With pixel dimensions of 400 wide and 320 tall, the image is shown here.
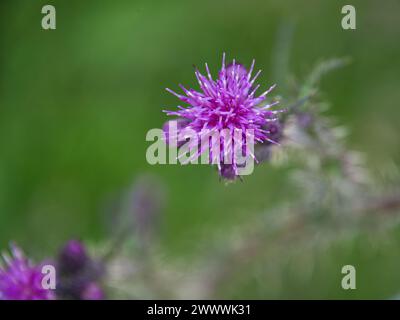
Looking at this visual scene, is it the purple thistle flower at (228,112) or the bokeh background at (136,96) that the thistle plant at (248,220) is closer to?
the purple thistle flower at (228,112)

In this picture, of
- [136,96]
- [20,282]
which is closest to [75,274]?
[20,282]

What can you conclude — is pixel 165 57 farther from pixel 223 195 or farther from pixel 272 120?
pixel 272 120

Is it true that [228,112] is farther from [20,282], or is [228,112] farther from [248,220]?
[248,220]

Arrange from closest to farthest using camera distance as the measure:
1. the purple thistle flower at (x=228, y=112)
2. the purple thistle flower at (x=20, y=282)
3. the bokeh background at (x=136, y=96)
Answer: the purple thistle flower at (x=228, y=112) < the purple thistle flower at (x=20, y=282) < the bokeh background at (x=136, y=96)

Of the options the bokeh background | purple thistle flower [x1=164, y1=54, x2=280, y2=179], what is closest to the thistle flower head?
purple thistle flower [x1=164, y1=54, x2=280, y2=179]

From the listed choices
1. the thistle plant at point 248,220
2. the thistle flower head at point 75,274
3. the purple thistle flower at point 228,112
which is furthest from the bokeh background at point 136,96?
Answer: the purple thistle flower at point 228,112
